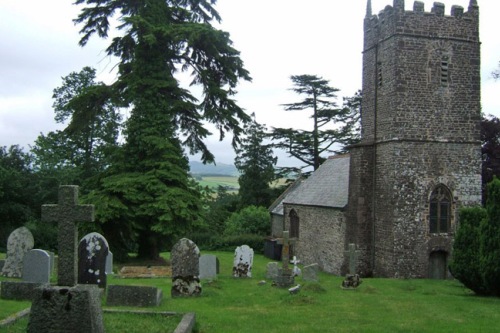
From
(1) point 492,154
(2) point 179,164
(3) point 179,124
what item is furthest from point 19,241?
(1) point 492,154

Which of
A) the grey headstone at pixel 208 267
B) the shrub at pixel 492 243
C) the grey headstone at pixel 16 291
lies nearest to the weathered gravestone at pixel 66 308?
the grey headstone at pixel 16 291

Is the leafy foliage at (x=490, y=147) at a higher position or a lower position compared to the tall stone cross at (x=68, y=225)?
higher

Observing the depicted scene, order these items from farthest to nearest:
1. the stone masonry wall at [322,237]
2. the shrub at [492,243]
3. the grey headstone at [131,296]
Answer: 1. the stone masonry wall at [322,237]
2. the shrub at [492,243]
3. the grey headstone at [131,296]

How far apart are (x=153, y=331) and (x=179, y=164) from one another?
613 inches

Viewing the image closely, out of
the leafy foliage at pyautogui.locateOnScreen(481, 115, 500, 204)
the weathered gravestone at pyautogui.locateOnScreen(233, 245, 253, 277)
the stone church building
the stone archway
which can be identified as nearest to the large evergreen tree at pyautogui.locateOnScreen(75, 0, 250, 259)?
the weathered gravestone at pyautogui.locateOnScreen(233, 245, 253, 277)

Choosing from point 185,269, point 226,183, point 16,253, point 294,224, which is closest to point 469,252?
point 185,269

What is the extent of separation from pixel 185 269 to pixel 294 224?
1963 cm

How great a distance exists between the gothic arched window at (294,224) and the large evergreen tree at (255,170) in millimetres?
13515

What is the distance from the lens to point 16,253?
16.4 metres

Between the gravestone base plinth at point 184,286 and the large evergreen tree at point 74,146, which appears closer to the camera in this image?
the gravestone base plinth at point 184,286

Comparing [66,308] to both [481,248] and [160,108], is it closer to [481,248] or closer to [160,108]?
[481,248]

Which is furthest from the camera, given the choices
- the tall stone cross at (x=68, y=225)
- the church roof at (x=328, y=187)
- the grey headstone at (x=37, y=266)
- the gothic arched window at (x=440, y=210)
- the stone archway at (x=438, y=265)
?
the church roof at (x=328, y=187)

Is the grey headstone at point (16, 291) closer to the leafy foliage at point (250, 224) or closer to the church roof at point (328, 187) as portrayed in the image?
the church roof at point (328, 187)

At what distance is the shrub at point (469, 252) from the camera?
15875 mm
